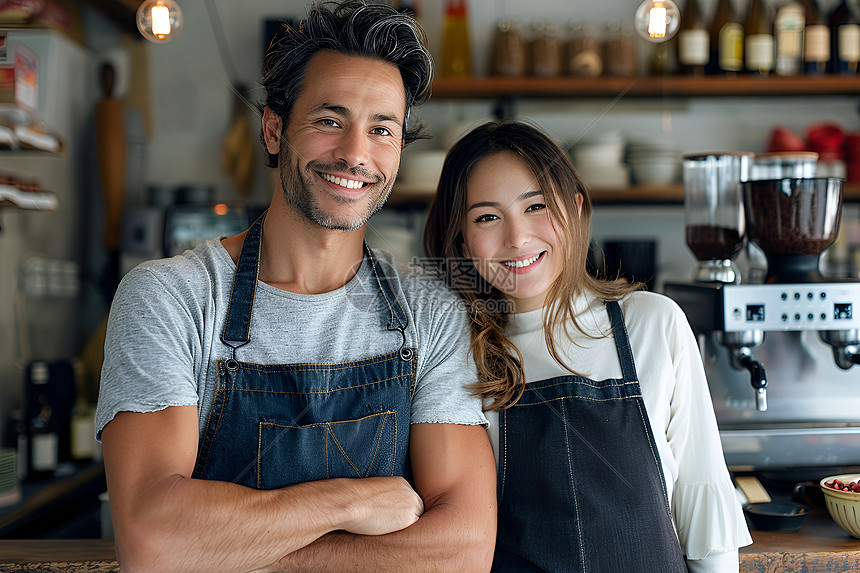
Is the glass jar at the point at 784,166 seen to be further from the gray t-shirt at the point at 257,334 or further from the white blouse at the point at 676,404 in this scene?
the gray t-shirt at the point at 257,334

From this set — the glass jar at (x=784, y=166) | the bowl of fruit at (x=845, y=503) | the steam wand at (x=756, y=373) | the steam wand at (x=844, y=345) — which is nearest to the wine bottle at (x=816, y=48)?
the glass jar at (x=784, y=166)

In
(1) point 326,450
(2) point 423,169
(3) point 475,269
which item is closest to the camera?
(1) point 326,450

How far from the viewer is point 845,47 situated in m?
2.69

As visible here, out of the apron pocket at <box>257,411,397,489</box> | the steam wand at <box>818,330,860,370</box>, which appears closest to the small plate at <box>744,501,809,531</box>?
the steam wand at <box>818,330,860,370</box>

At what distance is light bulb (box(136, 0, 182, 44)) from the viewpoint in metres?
1.33

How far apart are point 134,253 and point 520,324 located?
209cm

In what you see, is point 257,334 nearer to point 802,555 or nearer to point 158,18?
point 158,18

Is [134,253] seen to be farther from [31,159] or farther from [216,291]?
[216,291]

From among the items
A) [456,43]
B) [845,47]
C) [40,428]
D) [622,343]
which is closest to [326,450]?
[622,343]

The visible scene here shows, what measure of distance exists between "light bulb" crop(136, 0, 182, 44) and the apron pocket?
0.76m

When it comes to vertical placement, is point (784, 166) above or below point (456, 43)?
below

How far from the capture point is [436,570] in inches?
41.7

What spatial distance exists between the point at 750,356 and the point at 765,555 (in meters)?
0.43

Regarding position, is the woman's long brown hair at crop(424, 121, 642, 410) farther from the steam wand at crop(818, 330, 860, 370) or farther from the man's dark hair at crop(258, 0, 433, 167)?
the steam wand at crop(818, 330, 860, 370)
